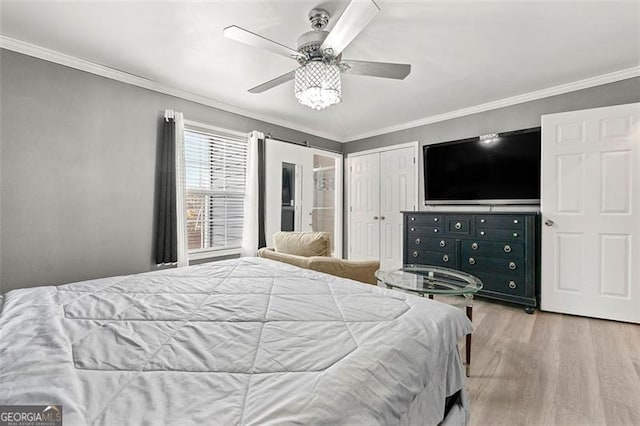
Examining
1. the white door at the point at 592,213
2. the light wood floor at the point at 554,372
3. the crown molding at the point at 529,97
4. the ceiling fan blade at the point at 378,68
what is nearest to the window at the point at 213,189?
the ceiling fan blade at the point at 378,68

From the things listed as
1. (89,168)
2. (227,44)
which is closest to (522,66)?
(227,44)

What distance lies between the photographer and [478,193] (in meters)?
3.61

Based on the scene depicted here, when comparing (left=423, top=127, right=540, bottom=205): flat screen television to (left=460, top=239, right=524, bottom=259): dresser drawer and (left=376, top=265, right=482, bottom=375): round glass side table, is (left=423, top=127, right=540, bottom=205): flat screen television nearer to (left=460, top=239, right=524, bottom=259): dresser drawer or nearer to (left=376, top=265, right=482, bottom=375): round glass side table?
(left=460, top=239, right=524, bottom=259): dresser drawer

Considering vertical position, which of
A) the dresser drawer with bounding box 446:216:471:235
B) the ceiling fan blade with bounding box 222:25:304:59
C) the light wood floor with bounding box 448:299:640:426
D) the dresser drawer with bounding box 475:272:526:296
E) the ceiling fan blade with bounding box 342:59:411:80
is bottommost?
the light wood floor with bounding box 448:299:640:426

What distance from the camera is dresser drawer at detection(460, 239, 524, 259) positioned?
303 centimetres

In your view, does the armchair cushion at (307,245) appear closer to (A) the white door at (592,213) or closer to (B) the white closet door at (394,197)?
(B) the white closet door at (394,197)

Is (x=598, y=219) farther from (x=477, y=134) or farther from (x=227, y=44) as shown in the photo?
(x=227, y=44)

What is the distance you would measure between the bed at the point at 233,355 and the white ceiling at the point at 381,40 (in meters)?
1.82

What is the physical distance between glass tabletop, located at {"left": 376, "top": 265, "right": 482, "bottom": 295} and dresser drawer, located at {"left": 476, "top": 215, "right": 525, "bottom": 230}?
3.23 ft

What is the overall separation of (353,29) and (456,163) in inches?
111

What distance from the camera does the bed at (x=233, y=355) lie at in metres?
0.62

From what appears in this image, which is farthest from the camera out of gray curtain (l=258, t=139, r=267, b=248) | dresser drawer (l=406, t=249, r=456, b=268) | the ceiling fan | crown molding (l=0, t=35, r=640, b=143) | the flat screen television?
gray curtain (l=258, t=139, r=267, b=248)

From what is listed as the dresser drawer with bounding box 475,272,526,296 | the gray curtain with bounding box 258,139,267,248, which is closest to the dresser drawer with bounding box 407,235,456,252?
the dresser drawer with bounding box 475,272,526,296

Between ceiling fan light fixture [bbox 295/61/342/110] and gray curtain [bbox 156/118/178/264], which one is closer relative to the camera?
ceiling fan light fixture [bbox 295/61/342/110]
